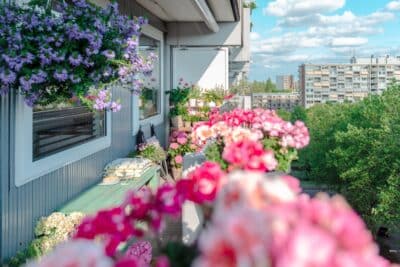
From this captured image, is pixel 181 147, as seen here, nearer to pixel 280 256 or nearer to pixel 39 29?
pixel 39 29

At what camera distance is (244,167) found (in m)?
1.15

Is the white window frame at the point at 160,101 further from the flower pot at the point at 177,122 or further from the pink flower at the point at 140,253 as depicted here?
the pink flower at the point at 140,253

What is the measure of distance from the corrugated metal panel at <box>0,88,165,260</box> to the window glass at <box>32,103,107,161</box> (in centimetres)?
19

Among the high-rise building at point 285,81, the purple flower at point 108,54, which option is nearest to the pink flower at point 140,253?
the purple flower at point 108,54

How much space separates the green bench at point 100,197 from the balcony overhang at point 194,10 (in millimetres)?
2325

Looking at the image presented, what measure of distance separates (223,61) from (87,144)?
501 cm

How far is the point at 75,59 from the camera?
2.59 m

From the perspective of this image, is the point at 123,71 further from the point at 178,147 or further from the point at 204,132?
the point at 178,147

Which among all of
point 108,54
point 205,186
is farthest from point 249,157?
point 108,54

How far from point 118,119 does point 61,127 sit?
1.66 m

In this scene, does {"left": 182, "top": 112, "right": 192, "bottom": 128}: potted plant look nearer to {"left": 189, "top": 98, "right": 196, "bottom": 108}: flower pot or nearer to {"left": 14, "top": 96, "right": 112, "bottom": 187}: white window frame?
{"left": 189, "top": 98, "right": 196, "bottom": 108}: flower pot

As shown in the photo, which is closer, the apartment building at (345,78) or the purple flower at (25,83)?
the purple flower at (25,83)

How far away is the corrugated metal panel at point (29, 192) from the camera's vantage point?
282 centimetres

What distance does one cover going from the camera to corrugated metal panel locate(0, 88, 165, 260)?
2.82m
